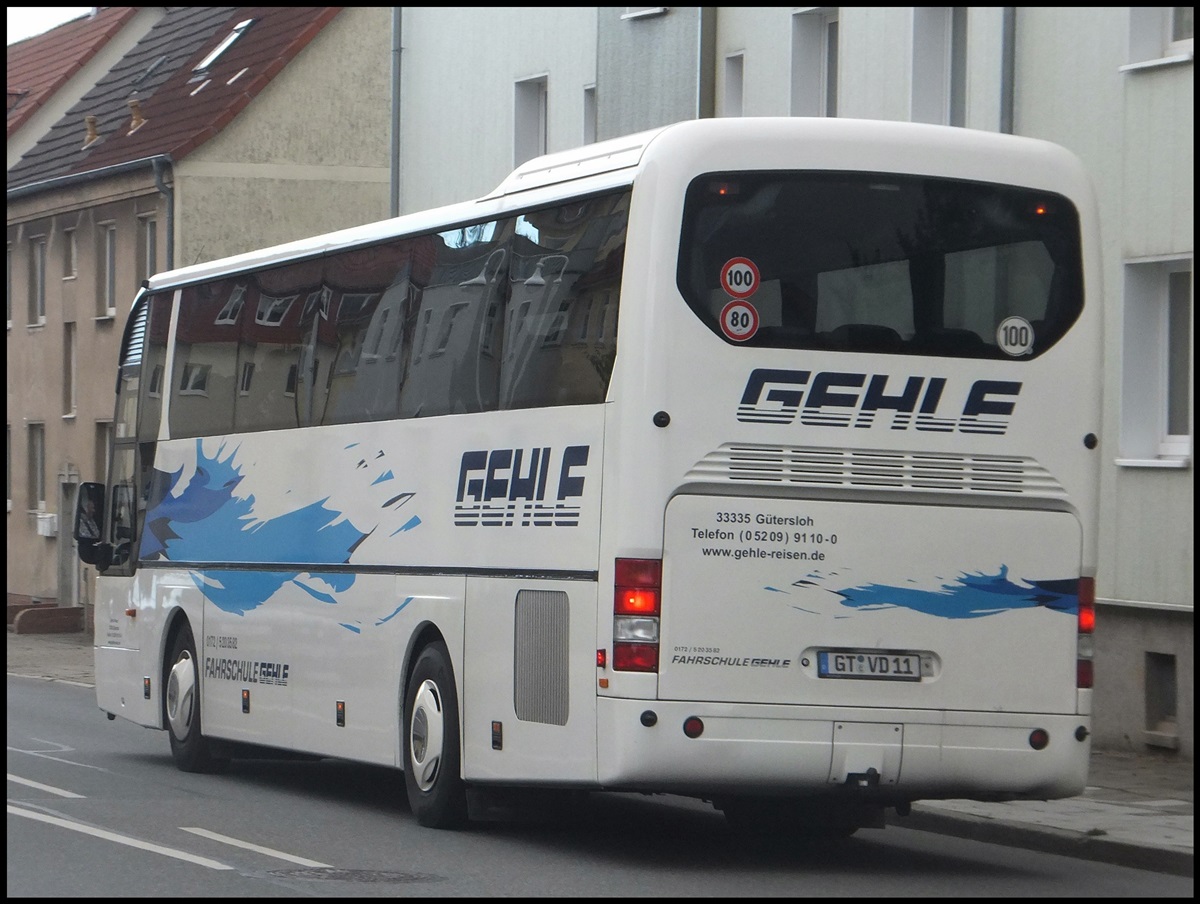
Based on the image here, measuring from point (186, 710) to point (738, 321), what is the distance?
7.83 metres

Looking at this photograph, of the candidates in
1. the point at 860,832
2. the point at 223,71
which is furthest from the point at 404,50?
the point at 860,832

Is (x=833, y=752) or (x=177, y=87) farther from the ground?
(x=177, y=87)

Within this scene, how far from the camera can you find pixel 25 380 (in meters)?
47.9

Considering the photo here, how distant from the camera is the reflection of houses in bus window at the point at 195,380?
17.1 metres

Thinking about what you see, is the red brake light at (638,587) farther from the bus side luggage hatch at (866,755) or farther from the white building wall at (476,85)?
the white building wall at (476,85)

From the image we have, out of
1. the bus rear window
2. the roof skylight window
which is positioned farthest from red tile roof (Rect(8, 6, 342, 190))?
the bus rear window

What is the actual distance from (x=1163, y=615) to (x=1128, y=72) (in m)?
4.46

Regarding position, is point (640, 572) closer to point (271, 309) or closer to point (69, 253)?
point (271, 309)

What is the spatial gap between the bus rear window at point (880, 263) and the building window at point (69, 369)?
3638 centimetres

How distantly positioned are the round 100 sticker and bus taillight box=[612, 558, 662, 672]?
1138 millimetres

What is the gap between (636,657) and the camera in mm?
10773

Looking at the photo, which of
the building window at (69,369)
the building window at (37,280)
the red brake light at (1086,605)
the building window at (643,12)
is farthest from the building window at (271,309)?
the building window at (37,280)

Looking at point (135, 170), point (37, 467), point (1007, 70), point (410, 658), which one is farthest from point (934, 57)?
point (37, 467)

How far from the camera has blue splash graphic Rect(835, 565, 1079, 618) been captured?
10984 mm
